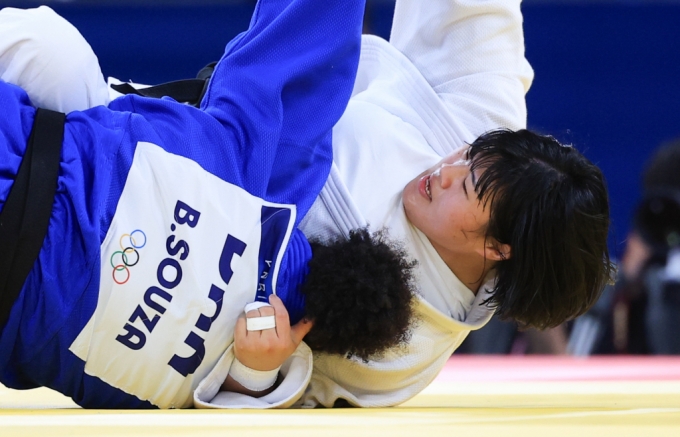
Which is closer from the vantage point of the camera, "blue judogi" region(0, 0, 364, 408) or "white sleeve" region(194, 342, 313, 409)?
"blue judogi" region(0, 0, 364, 408)

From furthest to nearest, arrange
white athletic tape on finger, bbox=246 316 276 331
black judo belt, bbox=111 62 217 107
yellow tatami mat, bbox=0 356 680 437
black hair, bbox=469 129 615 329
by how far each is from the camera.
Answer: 1. black judo belt, bbox=111 62 217 107
2. black hair, bbox=469 129 615 329
3. white athletic tape on finger, bbox=246 316 276 331
4. yellow tatami mat, bbox=0 356 680 437

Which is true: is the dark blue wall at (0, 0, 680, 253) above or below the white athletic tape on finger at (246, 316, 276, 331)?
below

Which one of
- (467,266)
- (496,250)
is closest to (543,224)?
(496,250)

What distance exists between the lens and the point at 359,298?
1265mm

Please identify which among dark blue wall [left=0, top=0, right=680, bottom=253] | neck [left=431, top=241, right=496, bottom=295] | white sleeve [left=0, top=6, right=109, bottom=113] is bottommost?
dark blue wall [left=0, top=0, right=680, bottom=253]

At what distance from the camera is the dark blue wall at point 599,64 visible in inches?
147

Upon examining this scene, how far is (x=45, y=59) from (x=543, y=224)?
78 centimetres

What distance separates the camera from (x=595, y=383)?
205 centimetres

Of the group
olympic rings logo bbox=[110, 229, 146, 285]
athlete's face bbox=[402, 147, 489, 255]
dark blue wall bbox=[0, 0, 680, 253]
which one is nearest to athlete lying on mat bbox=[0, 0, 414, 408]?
olympic rings logo bbox=[110, 229, 146, 285]

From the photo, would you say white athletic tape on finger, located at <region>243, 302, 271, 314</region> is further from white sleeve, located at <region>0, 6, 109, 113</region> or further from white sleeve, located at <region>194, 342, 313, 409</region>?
white sleeve, located at <region>0, 6, 109, 113</region>

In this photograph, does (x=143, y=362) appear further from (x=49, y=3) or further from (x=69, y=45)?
(x=49, y=3)

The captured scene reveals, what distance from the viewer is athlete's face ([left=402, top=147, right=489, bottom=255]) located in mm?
1403

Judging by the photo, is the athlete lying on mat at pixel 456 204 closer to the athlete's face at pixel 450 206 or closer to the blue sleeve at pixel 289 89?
the athlete's face at pixel 450 206

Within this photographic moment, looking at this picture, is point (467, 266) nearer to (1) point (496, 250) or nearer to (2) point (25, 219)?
(1) point (496, 250)
